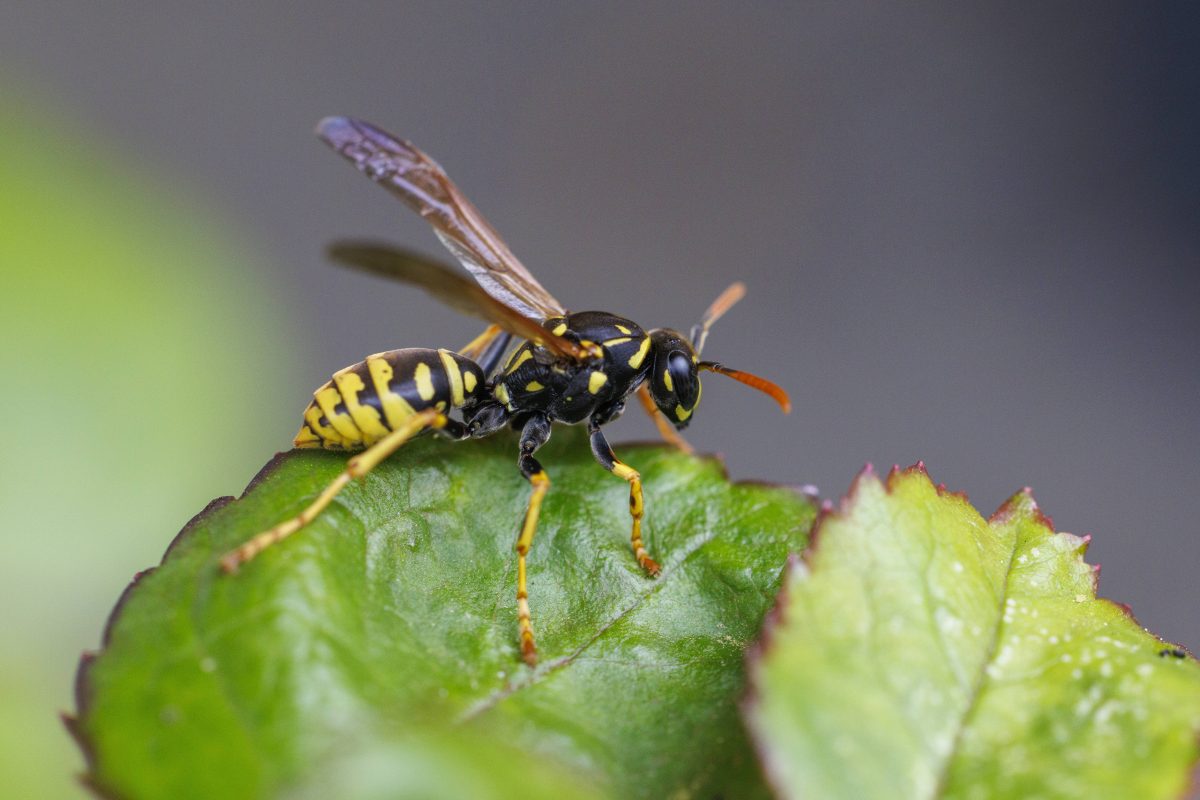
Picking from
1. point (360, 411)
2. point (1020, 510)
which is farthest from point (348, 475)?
point (1020, 510)

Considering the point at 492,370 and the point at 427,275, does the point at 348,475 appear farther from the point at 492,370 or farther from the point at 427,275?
the point at 492,370

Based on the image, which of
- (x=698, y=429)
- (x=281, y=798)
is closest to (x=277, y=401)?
(x=698, y=429)

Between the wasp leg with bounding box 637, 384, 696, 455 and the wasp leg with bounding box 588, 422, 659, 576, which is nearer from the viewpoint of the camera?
→ the wasp leg with bounding box 588, 422, 659, 576

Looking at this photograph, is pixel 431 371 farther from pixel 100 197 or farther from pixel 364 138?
pixel 100 197

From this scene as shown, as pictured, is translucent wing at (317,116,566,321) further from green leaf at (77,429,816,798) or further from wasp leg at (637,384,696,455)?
green leaf at (77,429,816,798)

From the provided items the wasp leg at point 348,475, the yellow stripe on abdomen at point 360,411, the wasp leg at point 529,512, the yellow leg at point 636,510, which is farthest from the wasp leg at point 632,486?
the yellow stripe on abdomen at point 360,411

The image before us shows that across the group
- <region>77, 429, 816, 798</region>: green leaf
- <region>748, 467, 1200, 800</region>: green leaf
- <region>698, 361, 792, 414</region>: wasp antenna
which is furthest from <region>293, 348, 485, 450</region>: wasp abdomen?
<region>748, 467, 1200, 800</region>: green leaf

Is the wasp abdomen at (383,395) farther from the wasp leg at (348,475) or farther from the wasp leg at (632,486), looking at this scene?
the wasp leg at (632,486)
